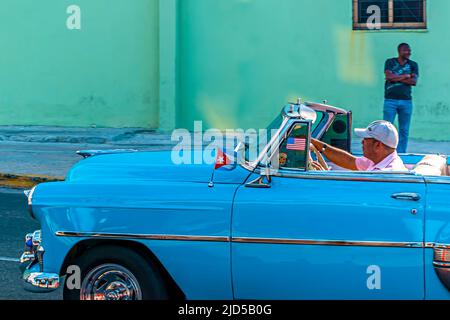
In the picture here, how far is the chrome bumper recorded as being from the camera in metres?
5.17

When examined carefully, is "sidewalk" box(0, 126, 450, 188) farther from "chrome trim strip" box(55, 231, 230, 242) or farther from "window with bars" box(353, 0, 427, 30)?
"chrome trim strip" box(55, 231, 230, 242)

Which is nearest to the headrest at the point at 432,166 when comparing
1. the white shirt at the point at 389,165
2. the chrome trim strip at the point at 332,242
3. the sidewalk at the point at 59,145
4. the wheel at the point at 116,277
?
the white shirt at the point at 389,165

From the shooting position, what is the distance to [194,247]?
4.97 meters

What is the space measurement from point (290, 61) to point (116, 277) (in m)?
10.5

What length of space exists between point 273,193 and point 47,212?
1352 mm

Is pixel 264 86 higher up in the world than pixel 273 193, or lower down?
higher up

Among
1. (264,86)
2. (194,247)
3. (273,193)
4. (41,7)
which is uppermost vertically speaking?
(41,7)

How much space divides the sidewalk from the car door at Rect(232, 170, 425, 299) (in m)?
6.72

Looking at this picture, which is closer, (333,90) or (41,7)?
(333,90)

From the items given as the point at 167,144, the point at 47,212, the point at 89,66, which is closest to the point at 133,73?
the point at 89,66

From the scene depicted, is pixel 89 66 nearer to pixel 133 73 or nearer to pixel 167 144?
pixel 133 73

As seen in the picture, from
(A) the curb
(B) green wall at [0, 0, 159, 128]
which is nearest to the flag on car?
(A) the curb
